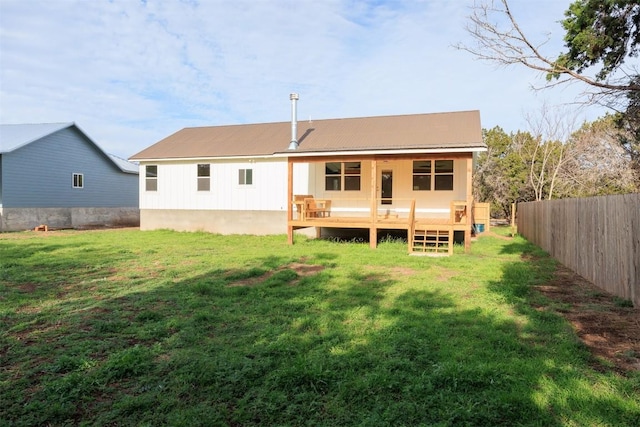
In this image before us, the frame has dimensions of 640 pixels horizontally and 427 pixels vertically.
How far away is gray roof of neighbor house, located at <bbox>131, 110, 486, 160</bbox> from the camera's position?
41.9 ft

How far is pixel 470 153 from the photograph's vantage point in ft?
39.3

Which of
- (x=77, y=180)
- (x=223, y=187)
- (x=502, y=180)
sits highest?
(x=502, y=180)

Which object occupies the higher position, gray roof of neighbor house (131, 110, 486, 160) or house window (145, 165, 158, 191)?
gray roof of neighbor house (131, 110, 486, 160)

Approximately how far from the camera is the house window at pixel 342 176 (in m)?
14.9

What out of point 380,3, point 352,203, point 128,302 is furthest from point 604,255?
point 380,3

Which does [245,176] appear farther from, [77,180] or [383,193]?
[77,180]

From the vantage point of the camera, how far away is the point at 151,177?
18156mm

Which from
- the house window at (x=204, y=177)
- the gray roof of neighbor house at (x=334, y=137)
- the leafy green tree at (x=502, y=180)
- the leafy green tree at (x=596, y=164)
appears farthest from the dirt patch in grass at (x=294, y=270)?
the leafy green tree at (x=502, y=180)

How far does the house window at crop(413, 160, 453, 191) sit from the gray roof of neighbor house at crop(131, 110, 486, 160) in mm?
1016

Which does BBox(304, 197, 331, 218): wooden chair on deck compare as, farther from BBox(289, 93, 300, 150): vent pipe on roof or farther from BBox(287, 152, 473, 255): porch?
BBox(289, 93, 300, 150): vent pipe on roof

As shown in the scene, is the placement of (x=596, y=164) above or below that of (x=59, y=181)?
above

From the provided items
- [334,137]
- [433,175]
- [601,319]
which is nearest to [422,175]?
[433,175]

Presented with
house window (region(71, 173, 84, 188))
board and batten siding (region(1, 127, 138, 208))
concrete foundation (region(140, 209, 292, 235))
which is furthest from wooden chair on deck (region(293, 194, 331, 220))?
house window (region(71, 173, 84, 188))

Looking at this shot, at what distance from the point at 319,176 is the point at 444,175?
4505 mm
